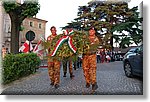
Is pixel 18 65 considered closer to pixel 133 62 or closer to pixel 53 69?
pixel 53 69

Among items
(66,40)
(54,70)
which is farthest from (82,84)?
(66,40)

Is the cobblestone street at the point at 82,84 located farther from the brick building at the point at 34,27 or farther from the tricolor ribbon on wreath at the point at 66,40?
the brick building at the point at 34,27

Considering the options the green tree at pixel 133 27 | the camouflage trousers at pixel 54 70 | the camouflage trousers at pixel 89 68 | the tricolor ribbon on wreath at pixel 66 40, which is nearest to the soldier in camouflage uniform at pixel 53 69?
the camouflage trousers at pixel 54 70

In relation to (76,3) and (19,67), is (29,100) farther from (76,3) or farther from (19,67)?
(76,3)

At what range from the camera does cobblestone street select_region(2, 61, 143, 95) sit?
4.01 meters

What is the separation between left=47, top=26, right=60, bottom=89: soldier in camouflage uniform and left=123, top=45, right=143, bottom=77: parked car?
0.97 metres

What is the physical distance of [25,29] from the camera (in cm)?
428

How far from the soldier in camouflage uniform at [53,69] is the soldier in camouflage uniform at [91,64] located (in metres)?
0.38

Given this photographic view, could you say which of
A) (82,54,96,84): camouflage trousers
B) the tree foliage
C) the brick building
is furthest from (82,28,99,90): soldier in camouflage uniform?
the brick building

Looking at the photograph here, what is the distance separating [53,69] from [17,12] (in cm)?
97

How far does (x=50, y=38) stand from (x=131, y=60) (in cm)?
124

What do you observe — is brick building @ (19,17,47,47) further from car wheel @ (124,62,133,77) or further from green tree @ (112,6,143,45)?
car wheel @ (124,62,133,77)

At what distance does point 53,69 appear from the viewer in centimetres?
421

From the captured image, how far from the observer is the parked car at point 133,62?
4094 mm
